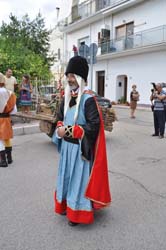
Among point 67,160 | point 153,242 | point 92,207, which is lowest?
point 153,242

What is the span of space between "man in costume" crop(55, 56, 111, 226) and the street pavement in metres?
0.27

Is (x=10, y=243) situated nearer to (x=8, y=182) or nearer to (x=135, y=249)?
(x=135, y=249)

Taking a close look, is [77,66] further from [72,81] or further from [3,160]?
[3,160]

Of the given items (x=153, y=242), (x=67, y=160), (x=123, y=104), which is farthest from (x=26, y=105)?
(x=123, y=104)

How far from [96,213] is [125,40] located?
2006cm

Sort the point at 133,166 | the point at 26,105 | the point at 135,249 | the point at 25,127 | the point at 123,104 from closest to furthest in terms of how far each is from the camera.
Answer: the point at 135,249 → the point at 133,166 → the point at 25,127 → the point at 26,105 → the point at 123,104

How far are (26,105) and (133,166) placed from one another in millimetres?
5508

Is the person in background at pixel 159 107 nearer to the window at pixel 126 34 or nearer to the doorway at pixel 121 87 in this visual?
the window at pixel 126 34

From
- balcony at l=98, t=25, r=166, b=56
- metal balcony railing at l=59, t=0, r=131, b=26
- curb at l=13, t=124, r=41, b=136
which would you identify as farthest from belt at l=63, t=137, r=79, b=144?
metal balcony railing at l=59, t=0, r=131, b=26

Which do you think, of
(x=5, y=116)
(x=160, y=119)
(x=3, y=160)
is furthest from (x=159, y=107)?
(x=3, y=160)

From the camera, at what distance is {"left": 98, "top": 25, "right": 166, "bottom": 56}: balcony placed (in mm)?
18802

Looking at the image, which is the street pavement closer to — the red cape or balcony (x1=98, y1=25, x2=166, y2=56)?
the red cape

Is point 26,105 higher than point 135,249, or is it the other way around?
point 26,105

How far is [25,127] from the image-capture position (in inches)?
340
